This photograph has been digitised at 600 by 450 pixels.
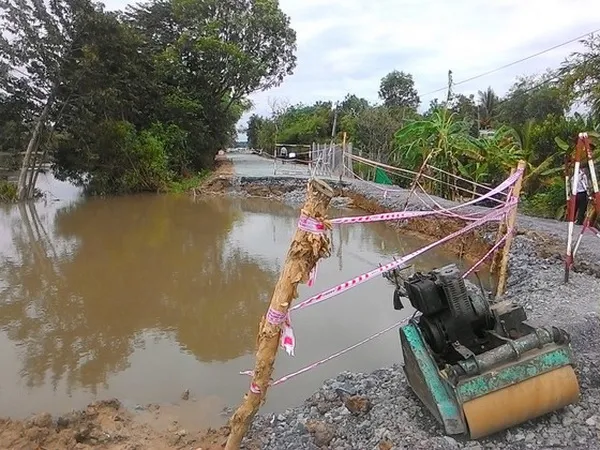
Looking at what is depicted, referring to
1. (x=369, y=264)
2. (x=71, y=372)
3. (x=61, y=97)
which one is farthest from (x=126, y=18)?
(x=71, y=372)

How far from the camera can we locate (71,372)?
4.56m

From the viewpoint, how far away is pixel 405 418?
2.97m

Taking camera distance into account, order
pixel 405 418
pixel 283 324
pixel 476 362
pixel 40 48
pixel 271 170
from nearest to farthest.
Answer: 1. pixel 476 362
2. pixel 283 324
3. pixel 405 418
4. pixel 40 48
5. pixel 271 170

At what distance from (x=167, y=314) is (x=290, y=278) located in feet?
12.9

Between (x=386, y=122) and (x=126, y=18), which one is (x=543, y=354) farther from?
(x=126, y=18)

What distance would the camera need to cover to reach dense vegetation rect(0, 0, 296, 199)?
15.8 metres

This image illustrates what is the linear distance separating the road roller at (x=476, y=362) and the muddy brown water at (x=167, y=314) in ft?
5.16

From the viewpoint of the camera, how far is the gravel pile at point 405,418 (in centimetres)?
267

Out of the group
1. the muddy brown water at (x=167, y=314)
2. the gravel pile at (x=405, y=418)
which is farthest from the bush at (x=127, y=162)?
the gravel pile at (x=405, y=418)

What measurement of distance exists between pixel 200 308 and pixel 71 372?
77.1 inches

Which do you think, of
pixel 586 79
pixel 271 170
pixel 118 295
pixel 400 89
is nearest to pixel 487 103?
pixel 400 89

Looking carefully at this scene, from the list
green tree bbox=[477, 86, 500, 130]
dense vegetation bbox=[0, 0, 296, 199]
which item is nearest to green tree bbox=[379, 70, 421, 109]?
green tree bbox=[477, 86, 500, 130]

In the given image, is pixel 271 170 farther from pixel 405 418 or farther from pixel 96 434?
pixel 405 418

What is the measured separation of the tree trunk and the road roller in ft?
55.3
